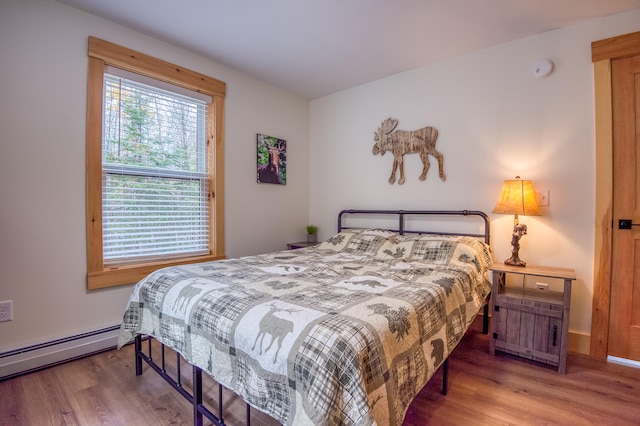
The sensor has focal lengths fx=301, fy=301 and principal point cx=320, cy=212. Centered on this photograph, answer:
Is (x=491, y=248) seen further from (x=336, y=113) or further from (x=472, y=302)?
(x=336, y=113)

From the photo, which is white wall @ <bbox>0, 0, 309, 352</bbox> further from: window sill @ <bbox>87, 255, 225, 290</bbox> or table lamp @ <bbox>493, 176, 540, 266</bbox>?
table lamp @ <bbox>493, 176, 540, 266</bbox>

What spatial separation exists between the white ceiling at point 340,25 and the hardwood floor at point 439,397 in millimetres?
2502

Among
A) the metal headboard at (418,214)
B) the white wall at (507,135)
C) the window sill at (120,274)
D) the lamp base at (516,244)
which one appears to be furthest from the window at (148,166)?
the lamp base at (516,244)

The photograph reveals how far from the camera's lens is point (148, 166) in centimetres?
255

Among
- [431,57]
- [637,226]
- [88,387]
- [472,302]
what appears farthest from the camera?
[431,57]

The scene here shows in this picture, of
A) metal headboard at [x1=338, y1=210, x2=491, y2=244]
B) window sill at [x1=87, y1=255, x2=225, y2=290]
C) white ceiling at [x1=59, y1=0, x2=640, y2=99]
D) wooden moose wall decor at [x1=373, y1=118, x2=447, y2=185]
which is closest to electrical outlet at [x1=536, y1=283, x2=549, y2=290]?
metal headboard at [x1=338, y1=210, x2=491, y2=244]

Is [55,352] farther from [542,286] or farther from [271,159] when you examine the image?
[542,286]

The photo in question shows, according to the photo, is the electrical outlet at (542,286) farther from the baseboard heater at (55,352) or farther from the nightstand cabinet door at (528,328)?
the baseboard heater at (55,352)

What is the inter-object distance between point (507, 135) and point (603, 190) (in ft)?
2.60

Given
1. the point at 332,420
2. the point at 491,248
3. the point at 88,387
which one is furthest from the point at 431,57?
the point at 88,387

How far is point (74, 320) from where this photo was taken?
2.19m

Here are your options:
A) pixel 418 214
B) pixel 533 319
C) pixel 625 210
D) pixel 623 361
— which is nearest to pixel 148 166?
pixel 418 214

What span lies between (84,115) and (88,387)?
6.03 feet

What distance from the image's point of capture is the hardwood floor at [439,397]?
60.9 inches
